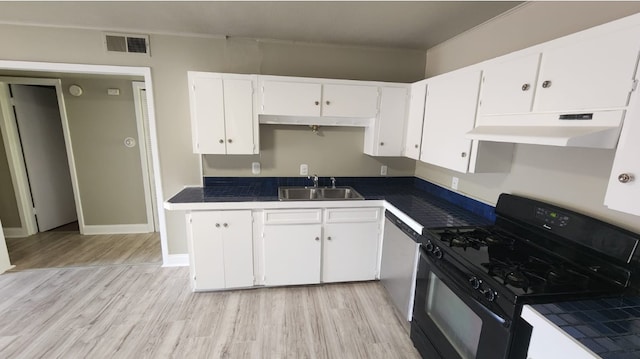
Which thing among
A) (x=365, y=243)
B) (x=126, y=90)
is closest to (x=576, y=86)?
(x=365, y=243)

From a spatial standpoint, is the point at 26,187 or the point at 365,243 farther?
the point at 26,187

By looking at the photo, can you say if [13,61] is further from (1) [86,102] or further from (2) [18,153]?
(2) [18,153]

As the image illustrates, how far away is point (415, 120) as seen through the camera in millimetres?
2547

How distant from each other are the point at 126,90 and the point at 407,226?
3859mm

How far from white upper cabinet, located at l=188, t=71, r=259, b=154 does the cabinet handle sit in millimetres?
2391

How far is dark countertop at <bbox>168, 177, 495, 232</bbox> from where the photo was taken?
2082mm

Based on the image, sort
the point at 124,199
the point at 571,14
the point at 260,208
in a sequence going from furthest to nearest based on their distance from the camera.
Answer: the point at 124,199 → the point at 260,208 → the point at 571,14

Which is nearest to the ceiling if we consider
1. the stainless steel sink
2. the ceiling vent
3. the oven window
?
the ceiling vent

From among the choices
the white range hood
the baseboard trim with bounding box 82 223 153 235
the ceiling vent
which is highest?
the ceiling vent

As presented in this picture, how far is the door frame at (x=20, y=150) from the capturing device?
3.26 metres

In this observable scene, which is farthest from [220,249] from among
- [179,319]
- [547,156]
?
[547,156]

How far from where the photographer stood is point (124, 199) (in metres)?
3.74

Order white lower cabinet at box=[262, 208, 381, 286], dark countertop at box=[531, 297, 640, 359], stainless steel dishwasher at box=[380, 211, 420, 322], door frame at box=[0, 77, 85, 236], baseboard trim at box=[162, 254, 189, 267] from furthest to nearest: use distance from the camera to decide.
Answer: door frame at box=[0, 77, 85, 236] → baseboard trim at box=[162, 254, 189, 267] → white lower cabinet at box=[262, 208, 381, 286] → stainless steel dishwasher at box=[380, 211, 420, 322] → dark countertop at box=[531, 297, 640, 359]

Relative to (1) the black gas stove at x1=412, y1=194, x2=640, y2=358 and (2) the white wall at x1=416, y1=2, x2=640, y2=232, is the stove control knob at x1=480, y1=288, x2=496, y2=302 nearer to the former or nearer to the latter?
(1) the black gas stove at x1=412, y1=194, x2=640, y2=358
